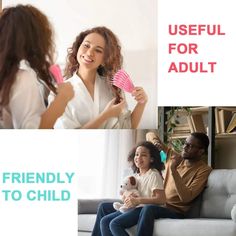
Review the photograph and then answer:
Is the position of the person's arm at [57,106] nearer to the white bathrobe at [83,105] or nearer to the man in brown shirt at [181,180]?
the white bathrobe at [83,105]

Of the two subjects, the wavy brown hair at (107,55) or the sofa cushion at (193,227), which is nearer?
the sofa cushion at (193,227)

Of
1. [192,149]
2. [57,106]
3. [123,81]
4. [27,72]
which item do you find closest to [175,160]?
[192,149]

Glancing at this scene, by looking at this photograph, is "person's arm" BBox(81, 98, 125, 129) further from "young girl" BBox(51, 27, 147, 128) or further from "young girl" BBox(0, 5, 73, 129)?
"young girl" BBox(0, 5, 73, 129)

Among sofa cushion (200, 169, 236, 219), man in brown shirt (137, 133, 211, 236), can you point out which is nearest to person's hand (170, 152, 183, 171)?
man in brown shirt (137, 133, 211, 236)

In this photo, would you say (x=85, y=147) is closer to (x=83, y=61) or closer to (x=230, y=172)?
(x=83, y=61)

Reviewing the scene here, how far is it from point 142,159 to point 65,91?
33 centimetres

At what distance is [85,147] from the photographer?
1.65 meters

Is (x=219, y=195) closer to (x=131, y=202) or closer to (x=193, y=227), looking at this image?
(x=193, y=227)

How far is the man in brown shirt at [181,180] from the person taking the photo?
159 centimetres

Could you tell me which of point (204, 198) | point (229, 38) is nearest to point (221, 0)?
point (229, 38)

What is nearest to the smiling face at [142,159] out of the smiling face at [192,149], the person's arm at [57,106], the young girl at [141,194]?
the young girl at [141,194]

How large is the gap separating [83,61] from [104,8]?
0.61ft

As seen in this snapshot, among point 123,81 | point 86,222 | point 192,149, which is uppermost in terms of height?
point 123,81

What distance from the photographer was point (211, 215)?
1565 mm
